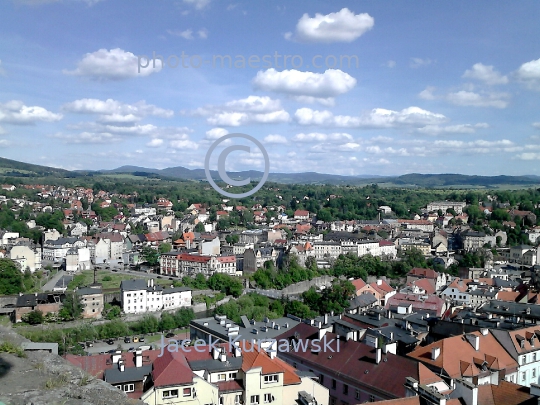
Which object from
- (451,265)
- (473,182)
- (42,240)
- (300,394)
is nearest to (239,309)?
(300,394)

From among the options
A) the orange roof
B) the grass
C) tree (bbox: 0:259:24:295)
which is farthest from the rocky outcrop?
tree (bbox: 0:259:24:295)

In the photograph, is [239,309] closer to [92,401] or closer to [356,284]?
[356,284]

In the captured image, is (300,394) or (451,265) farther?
(451,265)

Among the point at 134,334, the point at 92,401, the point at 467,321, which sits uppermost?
the point at 92,401

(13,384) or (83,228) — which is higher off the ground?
(13,384)

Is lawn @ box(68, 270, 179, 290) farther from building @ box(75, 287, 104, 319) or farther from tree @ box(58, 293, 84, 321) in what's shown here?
tree @ box(58, 293, 84, 321)

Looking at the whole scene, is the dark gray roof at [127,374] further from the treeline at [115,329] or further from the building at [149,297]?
the building at [149,297]
